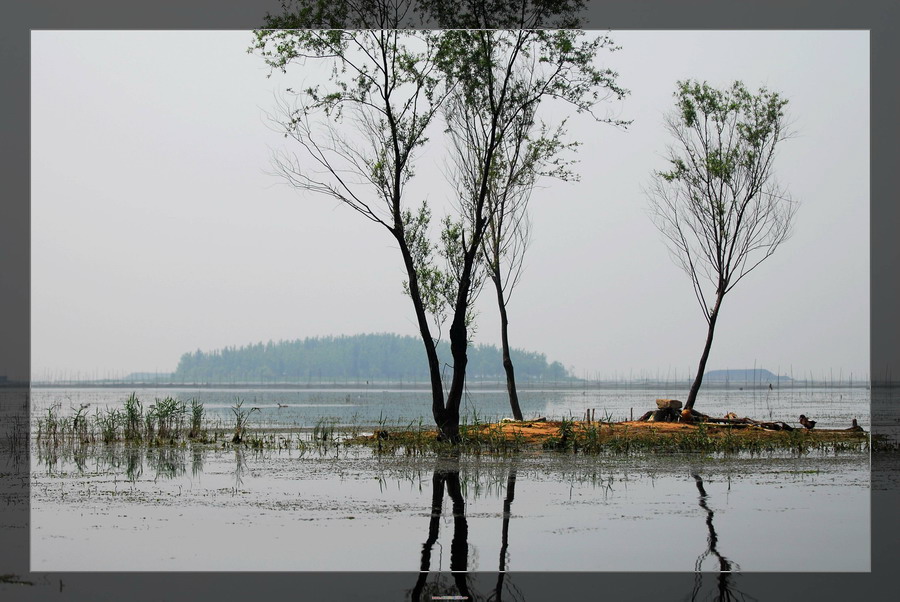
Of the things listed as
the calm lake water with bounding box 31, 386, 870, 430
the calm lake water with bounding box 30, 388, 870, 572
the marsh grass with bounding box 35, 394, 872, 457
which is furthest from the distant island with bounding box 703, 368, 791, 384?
the calm lake water with bounding box 30, 388, 870, 572

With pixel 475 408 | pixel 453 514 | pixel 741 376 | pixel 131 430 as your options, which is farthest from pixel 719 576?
pixel 741 376

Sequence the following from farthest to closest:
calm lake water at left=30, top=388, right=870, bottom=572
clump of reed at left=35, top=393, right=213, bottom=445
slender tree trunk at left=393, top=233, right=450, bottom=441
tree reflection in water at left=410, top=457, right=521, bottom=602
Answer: clump of reed at left=35, top=393, right=213, bottom=445, slender tree trunk at left=393, top=233, right=450, bottom=441, calm lake water at left=30, top=388, right=870, bottom=572, tree reflection in water at left=410, top=457, right=521, bottom=602

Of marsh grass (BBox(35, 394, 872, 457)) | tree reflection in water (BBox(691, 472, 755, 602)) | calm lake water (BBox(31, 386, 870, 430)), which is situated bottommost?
calm lake water (BBox(31, 386, 870, 430))

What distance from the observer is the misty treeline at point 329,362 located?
61031 mm

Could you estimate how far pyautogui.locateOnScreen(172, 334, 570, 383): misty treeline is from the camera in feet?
200

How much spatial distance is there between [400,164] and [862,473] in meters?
6.99

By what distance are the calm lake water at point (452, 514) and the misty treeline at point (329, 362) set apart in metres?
47.7

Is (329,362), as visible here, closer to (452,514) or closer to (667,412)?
(667,412)

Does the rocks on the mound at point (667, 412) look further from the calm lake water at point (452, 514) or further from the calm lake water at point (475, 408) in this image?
the calm lake water at point (452, 514)

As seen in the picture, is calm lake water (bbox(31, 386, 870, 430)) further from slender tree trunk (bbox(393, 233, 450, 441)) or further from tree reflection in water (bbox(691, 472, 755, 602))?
tree reflection in water (bbox(691, 472, 755, 602))

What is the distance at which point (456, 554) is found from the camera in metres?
6.45

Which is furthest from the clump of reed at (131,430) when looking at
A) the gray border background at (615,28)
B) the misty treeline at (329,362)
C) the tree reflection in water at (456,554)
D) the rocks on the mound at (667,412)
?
the misty treeline at (329,362)

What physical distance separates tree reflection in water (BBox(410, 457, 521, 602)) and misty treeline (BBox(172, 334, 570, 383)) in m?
49.7

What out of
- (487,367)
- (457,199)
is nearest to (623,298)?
(457,199)
